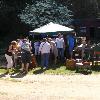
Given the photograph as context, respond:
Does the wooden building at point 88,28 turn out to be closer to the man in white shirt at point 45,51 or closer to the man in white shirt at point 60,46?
the man in white shirt at point 60,46

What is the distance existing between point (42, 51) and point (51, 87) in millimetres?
6046

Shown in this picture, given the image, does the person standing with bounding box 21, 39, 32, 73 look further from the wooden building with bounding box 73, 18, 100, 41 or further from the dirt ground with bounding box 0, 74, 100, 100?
the wooden building with bounding box 73, 18, 100, 41

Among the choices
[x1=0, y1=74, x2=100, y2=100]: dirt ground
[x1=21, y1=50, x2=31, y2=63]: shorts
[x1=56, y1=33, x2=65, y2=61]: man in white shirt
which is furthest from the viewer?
[x1=56, y1=33, x2=65, y2=61]: man in white shirt

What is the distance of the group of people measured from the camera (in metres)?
23.6

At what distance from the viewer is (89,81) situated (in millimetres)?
20438

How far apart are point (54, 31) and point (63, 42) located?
1.33 metres

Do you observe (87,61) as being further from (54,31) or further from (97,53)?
(54,31)

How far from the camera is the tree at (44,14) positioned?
32500 millimetres

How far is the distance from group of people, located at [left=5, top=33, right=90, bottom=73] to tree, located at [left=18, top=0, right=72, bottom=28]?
545 centimetres

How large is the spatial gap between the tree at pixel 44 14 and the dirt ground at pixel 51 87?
10.5 metres

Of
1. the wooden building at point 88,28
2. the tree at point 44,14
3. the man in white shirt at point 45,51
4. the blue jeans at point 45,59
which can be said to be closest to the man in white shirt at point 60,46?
the man in white shirt at point 45,51

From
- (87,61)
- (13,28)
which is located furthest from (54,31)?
(13,28)

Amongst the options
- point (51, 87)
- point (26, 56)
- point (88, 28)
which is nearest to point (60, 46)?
point (26, 56)

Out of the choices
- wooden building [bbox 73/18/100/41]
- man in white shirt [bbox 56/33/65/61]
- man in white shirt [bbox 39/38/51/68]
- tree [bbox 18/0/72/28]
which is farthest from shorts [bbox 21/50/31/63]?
wooden building [bbox 73/18/100/41]
